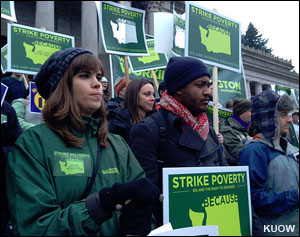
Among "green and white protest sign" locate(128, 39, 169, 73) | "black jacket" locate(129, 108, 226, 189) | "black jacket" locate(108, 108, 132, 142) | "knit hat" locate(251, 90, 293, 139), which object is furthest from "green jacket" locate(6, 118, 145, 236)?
"green and white protest sign" locate(128, 39, 169, 73)

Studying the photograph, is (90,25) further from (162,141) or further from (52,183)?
(52,183)

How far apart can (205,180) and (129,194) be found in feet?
2.92

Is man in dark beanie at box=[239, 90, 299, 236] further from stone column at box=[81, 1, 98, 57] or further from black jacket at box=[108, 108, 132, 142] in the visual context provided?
stone column at box=[81, 1, 98, 57]

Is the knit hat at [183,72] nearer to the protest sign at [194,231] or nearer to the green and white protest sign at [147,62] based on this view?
the protest sign at [194,231]

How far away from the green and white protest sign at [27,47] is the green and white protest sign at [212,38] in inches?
122

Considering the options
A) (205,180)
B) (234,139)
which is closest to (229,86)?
(234,139)

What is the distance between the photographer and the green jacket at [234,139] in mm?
4371

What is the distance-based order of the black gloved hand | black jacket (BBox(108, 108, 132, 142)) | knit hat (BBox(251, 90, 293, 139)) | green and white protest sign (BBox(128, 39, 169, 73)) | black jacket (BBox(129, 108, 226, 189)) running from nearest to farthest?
1. the black gloved hand
2. black jacket (BBox(129, 108, 226, 189))
3. knit hat (BBox(251, 90, 293, 139))
4. black jacket (BBox(108, 108, 132, 142))
5. green and white protest sign (BBox(128, 39, 169, 73))

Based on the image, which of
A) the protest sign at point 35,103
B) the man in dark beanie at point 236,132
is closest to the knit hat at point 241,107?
the man in dark beanie at point 236,132

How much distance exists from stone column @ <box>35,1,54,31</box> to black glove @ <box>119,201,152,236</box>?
62.0 ft

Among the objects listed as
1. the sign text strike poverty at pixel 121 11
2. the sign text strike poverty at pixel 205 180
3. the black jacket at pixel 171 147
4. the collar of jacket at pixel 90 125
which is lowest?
the sign text strike poverty at pixel 205 180

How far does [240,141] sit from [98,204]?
3.31 m

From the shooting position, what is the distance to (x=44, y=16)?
1880 centimetres

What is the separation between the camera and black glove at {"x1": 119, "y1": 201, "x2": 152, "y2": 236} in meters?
1.44
